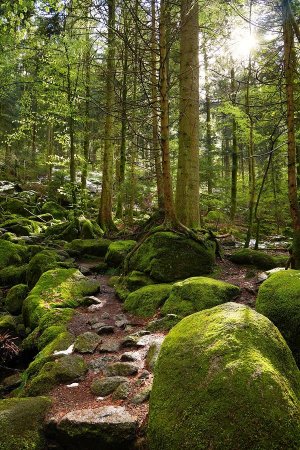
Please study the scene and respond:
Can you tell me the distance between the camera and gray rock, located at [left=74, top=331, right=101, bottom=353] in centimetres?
478

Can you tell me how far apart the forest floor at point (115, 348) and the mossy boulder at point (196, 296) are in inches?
15.1

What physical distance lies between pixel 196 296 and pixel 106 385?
2.26 m

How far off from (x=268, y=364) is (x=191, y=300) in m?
2.87

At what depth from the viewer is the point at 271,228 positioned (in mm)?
20859

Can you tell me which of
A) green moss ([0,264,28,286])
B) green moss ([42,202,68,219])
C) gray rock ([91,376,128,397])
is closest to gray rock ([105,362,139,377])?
gray rock ([91,376,128,397])

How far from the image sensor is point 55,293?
6.86m

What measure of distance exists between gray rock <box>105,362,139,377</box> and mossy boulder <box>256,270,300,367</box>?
1756mm

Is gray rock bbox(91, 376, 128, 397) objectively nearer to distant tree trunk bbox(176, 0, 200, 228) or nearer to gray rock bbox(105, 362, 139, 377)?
gray rock bbox(105, 362, 139, 377)

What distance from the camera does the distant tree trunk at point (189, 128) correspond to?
28.8 feet

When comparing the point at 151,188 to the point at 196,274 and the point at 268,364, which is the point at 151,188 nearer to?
the point at 196,274

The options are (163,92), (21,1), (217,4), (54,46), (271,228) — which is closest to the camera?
(21,1)

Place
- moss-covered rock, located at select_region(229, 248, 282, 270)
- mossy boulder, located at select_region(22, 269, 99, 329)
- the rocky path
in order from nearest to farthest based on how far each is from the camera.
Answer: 1. the rocky path
2. mossy boulder, located at select_region(22, 269, 99, 329)
3. moss-covered rock, located at select_region(229, 248, 282, 270)

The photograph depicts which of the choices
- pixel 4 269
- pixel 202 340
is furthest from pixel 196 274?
pixel 4 269

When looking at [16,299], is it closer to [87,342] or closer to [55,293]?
[55,293]
